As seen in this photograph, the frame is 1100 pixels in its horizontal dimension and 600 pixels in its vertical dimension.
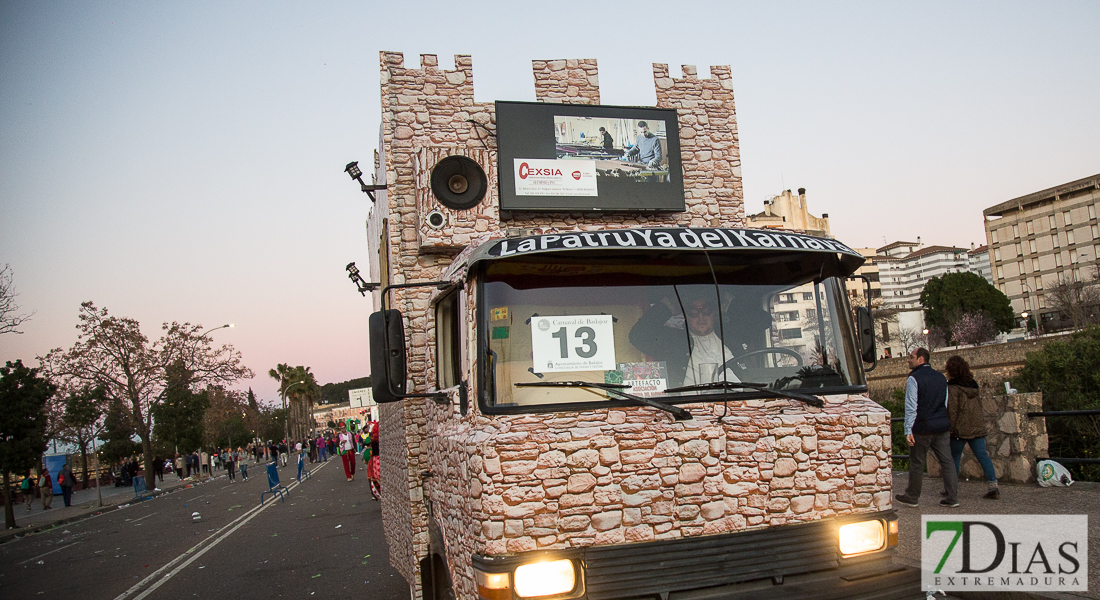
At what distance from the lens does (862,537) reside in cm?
349

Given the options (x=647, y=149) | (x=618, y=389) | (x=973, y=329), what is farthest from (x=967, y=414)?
(x=973, y=329)

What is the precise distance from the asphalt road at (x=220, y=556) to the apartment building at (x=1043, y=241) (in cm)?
8231

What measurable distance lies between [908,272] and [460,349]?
154852mm

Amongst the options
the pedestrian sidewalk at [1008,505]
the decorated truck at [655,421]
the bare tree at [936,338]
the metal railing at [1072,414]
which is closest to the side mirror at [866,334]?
the decorated truck at [655,421]

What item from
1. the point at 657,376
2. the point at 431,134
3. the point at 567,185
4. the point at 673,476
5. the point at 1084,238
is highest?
→ the point at 1084,238

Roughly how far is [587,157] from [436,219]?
178 cm

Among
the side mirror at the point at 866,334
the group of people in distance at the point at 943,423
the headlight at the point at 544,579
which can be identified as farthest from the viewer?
the group of people in distance at the point at 943,423

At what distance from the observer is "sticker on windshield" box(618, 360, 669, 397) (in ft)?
11.4

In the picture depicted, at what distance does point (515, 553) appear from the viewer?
3193 millimetres

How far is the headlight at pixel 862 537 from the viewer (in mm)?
3449

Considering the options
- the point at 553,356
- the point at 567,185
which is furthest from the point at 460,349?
the point at 567,185

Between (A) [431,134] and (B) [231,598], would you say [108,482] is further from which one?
(A) [431,134]

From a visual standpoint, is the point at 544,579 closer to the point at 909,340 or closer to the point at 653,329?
the point at 653,329

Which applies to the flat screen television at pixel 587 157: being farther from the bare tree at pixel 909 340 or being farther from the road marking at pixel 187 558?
the bare tree at pixel 909 340
